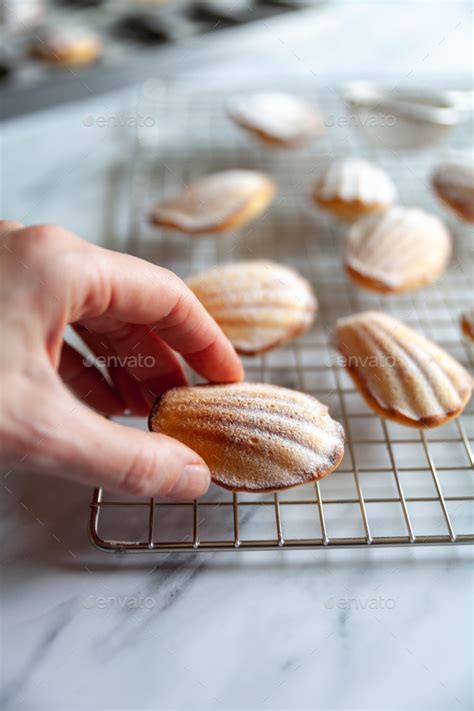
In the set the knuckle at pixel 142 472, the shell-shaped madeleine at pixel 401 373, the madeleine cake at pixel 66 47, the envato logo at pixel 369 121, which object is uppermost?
the madeleine cake at pixel 66 47

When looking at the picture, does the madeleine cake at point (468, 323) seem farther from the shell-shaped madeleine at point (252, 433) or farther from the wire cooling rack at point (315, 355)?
the shell-shaped madeleine at point (252, 433)

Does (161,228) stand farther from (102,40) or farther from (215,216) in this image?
(102,40)

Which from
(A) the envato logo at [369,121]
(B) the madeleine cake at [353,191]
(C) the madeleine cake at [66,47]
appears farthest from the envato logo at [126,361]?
(C) the madeleine cake at [66,47]

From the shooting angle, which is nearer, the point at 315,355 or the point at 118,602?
the point at 118,602

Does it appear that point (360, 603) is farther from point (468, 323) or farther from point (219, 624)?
point (468, 323)

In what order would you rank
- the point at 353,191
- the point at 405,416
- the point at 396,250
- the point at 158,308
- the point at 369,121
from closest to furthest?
the point at 158,308 < the point at 405,416 < the point at 396,250 < the point at 353,191 < the point at 369,121

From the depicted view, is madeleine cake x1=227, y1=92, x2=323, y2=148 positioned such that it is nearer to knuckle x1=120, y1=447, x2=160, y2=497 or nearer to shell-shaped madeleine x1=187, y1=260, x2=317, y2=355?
shell-shaped madeleine x1=187, y1=260, x2=317, y2=355

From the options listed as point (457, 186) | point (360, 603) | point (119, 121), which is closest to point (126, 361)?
point (360, 603)
